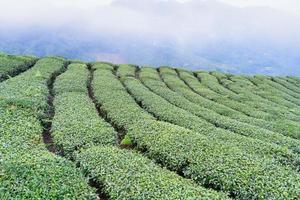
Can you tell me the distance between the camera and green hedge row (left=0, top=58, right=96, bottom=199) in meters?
13.6

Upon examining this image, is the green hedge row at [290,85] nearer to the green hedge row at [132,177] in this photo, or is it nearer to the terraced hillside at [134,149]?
the terraced hillside at [134,149]

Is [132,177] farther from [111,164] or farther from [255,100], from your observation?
[255,100]

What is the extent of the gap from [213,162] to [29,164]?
319 inches

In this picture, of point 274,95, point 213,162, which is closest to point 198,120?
point 213,162

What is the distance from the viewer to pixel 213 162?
59.3 feet

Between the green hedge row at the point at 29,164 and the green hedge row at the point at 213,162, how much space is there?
202 inches

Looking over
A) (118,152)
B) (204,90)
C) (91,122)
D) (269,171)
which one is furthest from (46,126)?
(204,90)

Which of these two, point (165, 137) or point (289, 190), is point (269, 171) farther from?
point (165, 137)

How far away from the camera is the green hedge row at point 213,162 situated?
15.9 m

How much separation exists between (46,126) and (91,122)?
3.38 meters

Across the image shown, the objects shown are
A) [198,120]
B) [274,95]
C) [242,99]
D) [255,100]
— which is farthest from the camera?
[274,95]

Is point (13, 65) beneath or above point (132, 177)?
beneath

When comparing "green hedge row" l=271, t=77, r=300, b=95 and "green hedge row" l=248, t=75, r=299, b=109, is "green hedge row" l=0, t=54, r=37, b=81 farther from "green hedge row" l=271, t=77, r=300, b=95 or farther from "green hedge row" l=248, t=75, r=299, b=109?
"green hedge row" l=271, t=77, r=300, b=95

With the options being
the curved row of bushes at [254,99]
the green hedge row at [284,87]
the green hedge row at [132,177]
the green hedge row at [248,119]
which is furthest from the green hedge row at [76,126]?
the green hedge row at [284,87]
